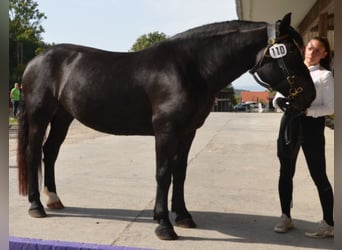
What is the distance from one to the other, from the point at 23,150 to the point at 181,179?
155cm

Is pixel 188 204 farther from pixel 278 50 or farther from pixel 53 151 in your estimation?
pixel 278 50

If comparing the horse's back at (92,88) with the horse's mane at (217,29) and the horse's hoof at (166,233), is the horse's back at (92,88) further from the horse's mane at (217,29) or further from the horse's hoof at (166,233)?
the horse's hoof at (166,233)

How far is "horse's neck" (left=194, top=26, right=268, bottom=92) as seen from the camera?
9.44 ft

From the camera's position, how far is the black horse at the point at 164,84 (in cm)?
278

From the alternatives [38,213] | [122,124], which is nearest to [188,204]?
[122,124]

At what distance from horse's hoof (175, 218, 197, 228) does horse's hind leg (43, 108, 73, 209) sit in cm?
123

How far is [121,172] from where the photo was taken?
18.1 ft

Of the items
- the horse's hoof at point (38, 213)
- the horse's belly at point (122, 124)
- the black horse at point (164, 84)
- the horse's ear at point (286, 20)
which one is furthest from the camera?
the horse's hoof at point (38, 213)

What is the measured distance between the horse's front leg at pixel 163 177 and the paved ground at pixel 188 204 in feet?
0.26

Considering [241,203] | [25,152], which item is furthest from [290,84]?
[25,152]

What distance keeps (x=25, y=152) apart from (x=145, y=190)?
4.74ft

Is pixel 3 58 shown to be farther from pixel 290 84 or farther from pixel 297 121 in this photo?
pixel 297 121

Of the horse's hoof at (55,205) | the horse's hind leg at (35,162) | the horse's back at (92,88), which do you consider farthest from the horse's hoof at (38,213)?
the horse's back at (92,88)

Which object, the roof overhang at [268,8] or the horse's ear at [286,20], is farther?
the roof overhang at [268,8]
